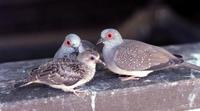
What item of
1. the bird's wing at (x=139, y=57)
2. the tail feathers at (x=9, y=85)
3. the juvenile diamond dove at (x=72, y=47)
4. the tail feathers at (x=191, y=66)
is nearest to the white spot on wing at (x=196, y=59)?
the tail feathers at (x=191, y=66)

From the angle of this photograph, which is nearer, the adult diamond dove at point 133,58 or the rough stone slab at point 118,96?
the rough stone slab at point 118,96

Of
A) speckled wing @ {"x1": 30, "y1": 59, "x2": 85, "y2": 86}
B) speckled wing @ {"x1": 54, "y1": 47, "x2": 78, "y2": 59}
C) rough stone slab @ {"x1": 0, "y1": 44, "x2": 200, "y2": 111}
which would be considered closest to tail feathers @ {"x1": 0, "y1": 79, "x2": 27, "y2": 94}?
rough stone slab @ {"x1": 0, "y1": 44, "x2": 200, "y2": 111}

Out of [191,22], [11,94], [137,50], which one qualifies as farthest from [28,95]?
[191,22]

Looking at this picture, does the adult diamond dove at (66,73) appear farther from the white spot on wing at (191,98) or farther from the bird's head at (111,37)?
the white spot on wing at (191,98)

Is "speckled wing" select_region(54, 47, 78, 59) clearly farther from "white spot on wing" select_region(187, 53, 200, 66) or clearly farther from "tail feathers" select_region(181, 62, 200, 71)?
"white spot on wing" select_region(187, 53, 200, 66)

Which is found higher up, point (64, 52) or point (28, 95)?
point (64, 52)

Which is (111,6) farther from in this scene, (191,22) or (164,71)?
(164,71)

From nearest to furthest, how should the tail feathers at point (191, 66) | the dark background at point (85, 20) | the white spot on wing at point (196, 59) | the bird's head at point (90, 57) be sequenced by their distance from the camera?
the bird's head at point (90, 57) → the tail feathers at point (191, 66) → the white spot on wing at point (196, 59) → the dark background at point (85, 20)
